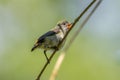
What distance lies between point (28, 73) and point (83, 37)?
161 centimetres

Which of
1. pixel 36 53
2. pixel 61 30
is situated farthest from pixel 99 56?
pixel 61 30

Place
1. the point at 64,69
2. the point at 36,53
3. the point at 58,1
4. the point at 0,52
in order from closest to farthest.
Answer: the point at 64,69
the point at 36,53
the point at 0,52
the point at 58,1

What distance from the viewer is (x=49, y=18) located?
569 inches

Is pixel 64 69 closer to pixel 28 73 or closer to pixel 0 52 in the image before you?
pixel 28 73

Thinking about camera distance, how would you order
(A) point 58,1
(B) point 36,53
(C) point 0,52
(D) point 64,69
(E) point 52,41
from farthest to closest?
(A) point 58,1, (C) point 0,52, (B) point 36,53, (D) point 64,69, (E) point 52,41

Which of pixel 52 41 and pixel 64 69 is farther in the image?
pixel 64 69

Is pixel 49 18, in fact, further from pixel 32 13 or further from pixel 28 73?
pixel 28 73

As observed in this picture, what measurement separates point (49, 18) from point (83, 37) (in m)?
1.96

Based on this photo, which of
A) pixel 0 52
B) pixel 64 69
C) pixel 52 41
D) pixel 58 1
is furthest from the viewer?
pixel 58 1

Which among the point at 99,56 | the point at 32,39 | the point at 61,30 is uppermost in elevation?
the point at 61,30

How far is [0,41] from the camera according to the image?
49.3ft

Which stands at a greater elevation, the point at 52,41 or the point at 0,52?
the point at 52,41

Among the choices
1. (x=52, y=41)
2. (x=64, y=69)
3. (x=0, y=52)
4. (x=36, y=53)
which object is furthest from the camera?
(x=0, y=52)

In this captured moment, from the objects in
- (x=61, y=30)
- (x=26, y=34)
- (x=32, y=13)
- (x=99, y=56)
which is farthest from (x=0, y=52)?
(x=61, y=30)
